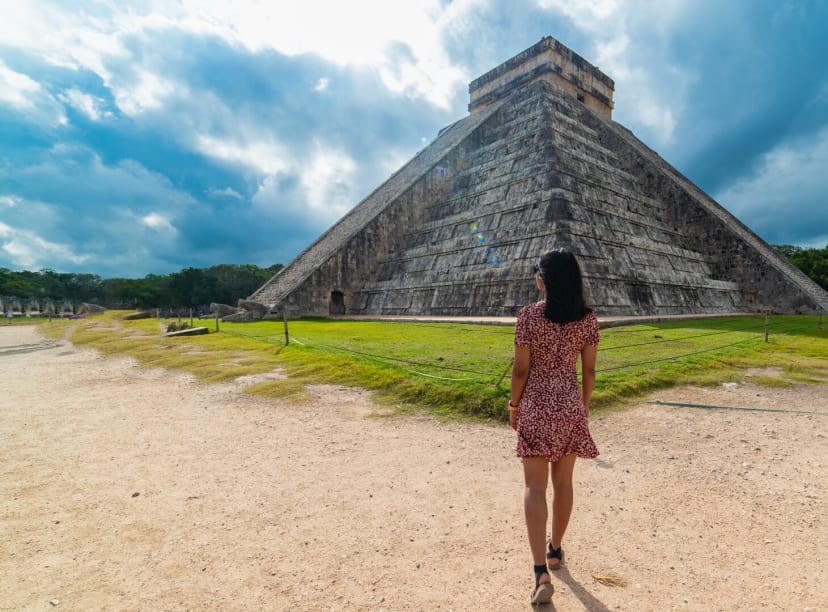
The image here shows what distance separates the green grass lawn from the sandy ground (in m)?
0.82

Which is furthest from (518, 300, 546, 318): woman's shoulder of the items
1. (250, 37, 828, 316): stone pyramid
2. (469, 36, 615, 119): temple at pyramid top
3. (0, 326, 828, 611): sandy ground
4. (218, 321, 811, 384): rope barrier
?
(469, 36, 615, 119): temple at pyramid top

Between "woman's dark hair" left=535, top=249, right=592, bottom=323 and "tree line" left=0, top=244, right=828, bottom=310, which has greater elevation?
"tree line" left=0, top=244, right=828, bottom=310

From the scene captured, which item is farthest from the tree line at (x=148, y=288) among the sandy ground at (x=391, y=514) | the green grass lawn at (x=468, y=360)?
the sandy ground at (x=391, y=514)

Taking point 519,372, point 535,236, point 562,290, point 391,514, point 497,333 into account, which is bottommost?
point 391,514

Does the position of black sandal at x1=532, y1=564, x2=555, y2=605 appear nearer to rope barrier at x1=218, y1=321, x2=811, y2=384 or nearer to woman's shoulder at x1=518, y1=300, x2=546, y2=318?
woman's shoulder at x1=518, y1=300, x2=546, y2=318

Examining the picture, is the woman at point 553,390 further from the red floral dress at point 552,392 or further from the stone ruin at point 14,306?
the stone ruin at point 14,306

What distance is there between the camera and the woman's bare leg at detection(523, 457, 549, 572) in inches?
88.0

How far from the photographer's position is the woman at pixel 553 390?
Answer: 2.32m

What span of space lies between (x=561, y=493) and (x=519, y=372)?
2.57 ft

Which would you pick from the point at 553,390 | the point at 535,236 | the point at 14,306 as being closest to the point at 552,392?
the point at 553,390

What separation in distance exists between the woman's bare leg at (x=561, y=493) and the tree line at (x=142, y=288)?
67067mm

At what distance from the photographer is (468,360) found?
301 inches

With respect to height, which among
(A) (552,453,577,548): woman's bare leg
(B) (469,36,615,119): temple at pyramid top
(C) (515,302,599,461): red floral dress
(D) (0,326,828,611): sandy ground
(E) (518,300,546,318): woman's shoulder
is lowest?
(D) (0,326,828,611): sandy ground

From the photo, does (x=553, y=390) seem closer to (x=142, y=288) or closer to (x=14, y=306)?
(x=142, y=288)
